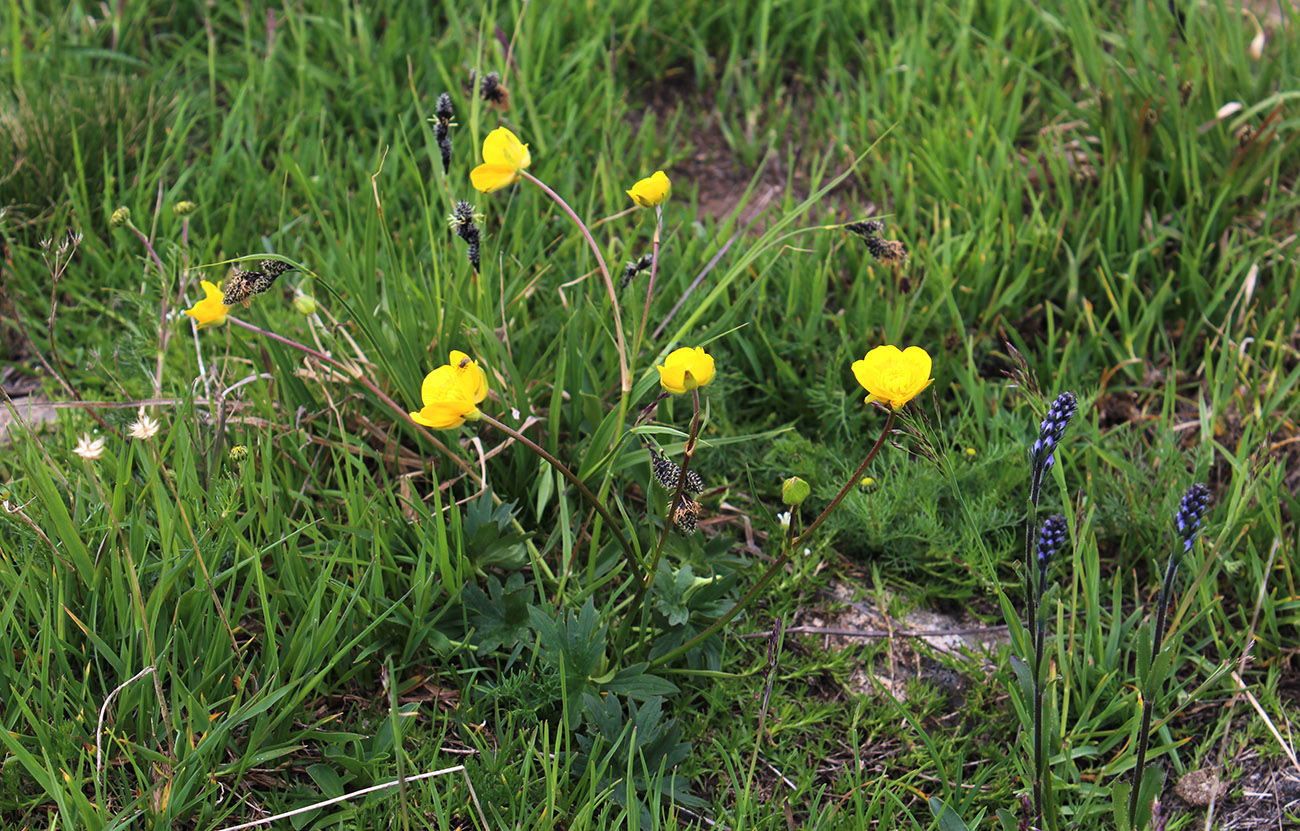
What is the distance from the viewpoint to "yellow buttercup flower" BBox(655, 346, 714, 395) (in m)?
1.27

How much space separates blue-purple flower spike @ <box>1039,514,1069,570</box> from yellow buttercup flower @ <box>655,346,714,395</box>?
490 millimetres

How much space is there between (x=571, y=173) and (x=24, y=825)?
1767 millimetres

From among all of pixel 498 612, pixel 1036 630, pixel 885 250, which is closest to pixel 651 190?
pixel 885 250

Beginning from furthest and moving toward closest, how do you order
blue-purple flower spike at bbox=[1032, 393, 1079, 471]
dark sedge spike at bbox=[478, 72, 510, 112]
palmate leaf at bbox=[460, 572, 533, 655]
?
dark sedge spike at bbox=[478, 72, 510, 112] < palmate leaf at bbox=[460, 572, 533, 655] < blue-purple flower spike at bbox=[1032, 393, 1079, 471]

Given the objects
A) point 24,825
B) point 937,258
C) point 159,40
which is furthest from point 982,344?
point 159,40

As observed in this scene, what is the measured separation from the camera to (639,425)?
5.35ft

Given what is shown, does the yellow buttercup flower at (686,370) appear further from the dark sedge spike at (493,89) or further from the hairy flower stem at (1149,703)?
the dark sedge spike at (493,89)

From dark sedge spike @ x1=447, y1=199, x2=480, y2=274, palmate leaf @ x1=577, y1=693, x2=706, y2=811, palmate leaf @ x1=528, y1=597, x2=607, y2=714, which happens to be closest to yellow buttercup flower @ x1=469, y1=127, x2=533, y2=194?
dark sedge spike @ x1=447, y1=199, x2=480, y2=274

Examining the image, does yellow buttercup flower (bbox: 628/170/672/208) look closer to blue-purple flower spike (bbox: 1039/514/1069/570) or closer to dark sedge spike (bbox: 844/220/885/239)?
dark sedge spike (bbox: 844/220/885/239)

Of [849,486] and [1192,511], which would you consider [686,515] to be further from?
[1192,511]

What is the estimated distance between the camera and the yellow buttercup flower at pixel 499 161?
148 centimetres

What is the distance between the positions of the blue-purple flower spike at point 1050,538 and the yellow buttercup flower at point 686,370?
490 millimetres

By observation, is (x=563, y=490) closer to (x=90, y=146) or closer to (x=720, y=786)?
(x=720, y=786)

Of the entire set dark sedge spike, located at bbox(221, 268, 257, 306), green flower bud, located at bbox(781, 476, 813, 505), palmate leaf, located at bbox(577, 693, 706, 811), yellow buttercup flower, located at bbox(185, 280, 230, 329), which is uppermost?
dark sedge spike, located at bbox(221, 268, 257, 306)
